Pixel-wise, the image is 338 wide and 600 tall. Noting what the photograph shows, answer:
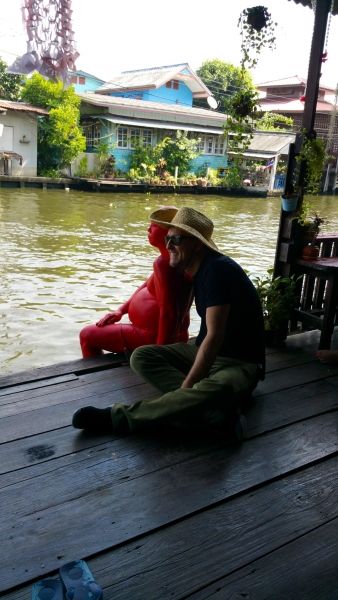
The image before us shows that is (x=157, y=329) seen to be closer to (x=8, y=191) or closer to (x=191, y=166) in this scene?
(x=8, y=191)

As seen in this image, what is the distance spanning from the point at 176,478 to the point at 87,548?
487 mm

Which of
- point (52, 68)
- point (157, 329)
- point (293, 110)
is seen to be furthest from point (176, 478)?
point (293, 110)

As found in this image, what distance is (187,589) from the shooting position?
4.85ft

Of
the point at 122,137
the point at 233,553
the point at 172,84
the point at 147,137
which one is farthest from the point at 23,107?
the point at 233,553

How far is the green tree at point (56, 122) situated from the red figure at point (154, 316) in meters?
20.1

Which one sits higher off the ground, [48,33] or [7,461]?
[48,33]

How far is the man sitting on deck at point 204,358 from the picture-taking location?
89.4 inches

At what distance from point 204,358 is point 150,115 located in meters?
23.6

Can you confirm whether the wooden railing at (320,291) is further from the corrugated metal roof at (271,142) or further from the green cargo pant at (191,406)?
the corrugated metal roof at (271,142)

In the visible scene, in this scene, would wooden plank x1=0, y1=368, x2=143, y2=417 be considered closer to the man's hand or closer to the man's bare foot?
the man's hand

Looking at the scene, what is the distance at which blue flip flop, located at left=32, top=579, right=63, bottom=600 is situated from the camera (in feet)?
4.51

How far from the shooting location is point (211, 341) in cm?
234

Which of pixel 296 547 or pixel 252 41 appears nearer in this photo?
pixel 296 547

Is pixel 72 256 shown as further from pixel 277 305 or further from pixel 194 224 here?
pixel 194 224
